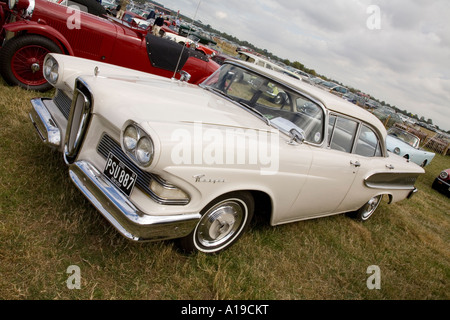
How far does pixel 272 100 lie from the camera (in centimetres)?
325

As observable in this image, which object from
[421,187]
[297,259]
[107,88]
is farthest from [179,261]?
[421,187]

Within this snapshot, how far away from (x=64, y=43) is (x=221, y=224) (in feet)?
12.4

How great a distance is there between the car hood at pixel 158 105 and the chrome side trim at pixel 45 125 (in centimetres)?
55

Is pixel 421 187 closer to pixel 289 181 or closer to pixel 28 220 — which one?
pixel 289 181

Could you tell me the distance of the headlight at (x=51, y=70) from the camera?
2922 mm

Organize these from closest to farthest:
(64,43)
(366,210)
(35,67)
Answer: (366,210) < (35,67) < (64,43)

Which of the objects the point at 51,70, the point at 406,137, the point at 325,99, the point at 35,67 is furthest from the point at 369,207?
the point at 406,137

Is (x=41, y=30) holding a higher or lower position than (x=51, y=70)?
higher

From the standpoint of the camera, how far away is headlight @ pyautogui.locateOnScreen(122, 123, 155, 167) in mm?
1886

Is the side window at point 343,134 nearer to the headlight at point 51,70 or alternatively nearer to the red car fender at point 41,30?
the headlight at point 51,70

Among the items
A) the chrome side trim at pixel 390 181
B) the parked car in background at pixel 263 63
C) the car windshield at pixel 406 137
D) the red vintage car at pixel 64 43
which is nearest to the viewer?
the chrome side trim at pixel 390 181

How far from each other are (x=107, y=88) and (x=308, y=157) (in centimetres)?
171

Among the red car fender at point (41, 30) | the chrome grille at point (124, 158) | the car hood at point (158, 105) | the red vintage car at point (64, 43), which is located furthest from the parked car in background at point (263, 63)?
the chrome grille at point (124, 158)

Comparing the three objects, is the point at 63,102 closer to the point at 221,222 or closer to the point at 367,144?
the point at 221,222
